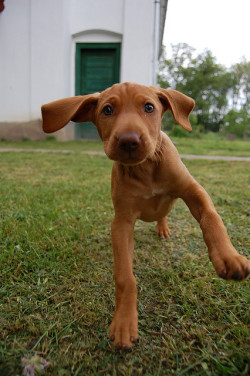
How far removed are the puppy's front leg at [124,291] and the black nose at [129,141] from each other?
1.62ft

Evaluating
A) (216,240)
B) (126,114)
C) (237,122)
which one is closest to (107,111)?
(126,114)

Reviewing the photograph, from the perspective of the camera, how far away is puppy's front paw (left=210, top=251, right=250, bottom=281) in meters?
1.36

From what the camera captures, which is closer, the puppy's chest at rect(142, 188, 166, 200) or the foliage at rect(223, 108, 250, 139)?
the puppy's chest at rect(142, 188, 166, 200)

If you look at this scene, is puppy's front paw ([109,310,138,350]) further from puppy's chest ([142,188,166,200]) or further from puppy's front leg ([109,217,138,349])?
puppy's chest ([142,188,166,200])

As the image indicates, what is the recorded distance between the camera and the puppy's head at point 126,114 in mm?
1670

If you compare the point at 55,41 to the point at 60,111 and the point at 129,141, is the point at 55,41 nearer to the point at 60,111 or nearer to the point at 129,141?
the point at 60,111

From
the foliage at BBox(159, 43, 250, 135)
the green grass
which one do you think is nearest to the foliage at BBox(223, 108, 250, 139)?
the foliage at BBox(159, 43, 250, 135)

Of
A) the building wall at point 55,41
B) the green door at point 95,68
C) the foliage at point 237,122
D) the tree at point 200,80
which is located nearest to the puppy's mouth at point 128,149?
the building wall at point 55,41

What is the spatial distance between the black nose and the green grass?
2.84 feet

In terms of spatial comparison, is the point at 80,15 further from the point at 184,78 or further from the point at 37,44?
the point at 184,78

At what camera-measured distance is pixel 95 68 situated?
11.0 metres

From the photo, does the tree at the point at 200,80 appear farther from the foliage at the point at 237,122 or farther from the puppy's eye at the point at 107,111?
the puppy's eye at the point at 107,111

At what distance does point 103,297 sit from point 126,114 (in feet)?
3.57

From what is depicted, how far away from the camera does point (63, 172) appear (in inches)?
223
